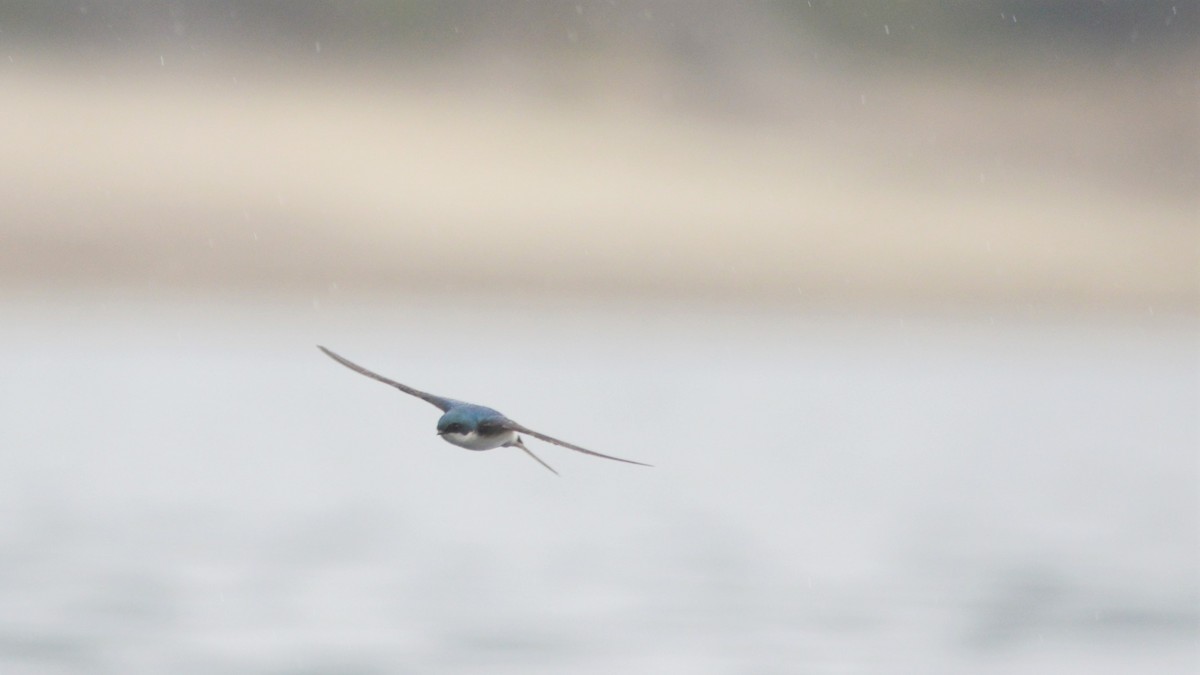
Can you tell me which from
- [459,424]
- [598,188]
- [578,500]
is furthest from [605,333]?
[459,424]

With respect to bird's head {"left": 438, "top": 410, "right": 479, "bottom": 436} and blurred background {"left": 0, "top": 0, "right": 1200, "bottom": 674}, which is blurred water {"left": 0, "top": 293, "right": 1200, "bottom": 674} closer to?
blurred background {"left": 0, "top": 0, "right": 1200, "bottom": 674}

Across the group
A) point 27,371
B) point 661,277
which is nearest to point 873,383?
point 661,277

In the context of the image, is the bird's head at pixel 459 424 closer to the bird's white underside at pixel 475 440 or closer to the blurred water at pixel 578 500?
the bird's white underside at pixel 475 440

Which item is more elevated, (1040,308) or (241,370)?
(1040,308)

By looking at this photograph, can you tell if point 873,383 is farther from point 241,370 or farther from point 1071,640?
point 1071,640

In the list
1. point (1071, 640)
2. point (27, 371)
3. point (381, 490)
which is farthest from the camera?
point (27, 371)

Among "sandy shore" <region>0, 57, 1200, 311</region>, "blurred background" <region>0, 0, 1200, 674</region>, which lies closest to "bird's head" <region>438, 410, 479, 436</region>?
"blurred background" <region>0, 0, 1200, 674</region>

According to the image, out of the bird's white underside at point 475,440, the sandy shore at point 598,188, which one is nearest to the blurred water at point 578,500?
the sandy shore at point 598,188

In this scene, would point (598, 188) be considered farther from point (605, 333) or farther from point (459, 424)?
point (459, 424)
